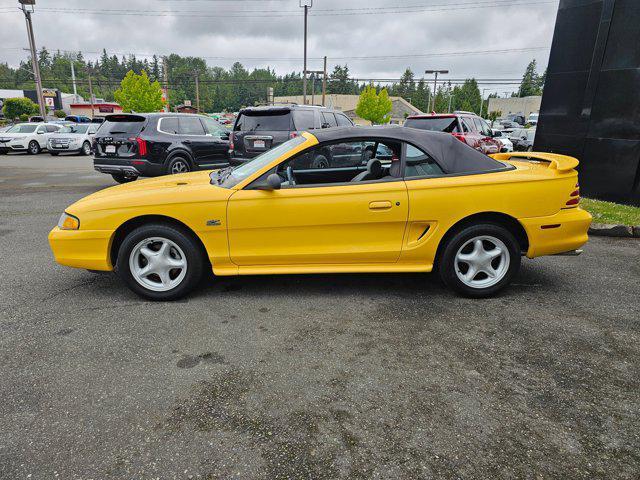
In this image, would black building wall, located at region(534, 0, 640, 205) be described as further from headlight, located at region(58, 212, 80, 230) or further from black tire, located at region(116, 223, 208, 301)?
headlight, located at region(58, 212, 80, 230)

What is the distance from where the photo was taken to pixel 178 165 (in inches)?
387

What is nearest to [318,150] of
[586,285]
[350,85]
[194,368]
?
[194,368]

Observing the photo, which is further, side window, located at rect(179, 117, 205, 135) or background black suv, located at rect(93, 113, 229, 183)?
side window, located at rect(179, 117, 205, 135)

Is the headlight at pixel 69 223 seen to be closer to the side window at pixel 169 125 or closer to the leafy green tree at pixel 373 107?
the side window at pixel 169 125

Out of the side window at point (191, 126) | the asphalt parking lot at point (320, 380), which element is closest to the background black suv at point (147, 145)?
the side window at point (191, 126)

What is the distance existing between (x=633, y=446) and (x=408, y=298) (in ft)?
6.54

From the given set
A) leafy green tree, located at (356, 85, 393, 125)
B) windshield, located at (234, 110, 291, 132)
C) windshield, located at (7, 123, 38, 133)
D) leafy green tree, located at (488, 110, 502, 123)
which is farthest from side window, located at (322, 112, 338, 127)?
leafy green tree, located at (488, 110, 502, 123)

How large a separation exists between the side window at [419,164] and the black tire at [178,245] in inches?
78.0

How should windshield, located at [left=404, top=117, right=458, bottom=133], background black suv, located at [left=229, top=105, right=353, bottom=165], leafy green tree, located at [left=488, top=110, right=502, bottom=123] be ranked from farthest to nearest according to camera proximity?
leafy green tree, located at [left=488, top=110, right=502, bottom=123] < windshield, located at [left=404, top=117, right=458, bottom=133] < background black suv, located at [left=229, top=105, right=353, bottom=165]

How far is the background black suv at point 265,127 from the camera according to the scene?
8875 millimetres

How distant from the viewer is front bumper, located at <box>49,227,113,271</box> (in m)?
3.79

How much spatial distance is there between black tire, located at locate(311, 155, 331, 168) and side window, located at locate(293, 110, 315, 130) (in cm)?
515

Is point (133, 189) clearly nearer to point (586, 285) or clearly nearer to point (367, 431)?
point (367, 431)

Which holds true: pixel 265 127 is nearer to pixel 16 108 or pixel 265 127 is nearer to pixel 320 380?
pixel 320 380
